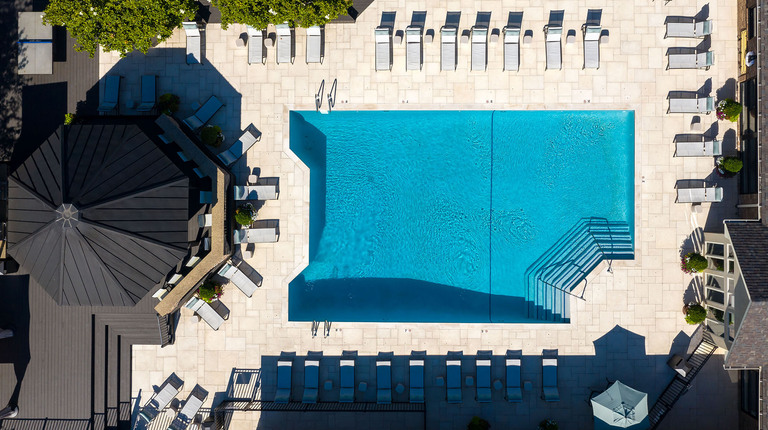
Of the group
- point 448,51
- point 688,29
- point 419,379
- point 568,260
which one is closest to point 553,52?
point 448,51

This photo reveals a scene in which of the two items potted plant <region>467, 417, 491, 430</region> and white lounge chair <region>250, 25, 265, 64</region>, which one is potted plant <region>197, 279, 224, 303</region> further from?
potted plant <region>467, 417, 491, 430</region>

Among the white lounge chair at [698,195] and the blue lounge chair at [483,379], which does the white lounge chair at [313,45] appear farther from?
the white lounge chair at [698,195]

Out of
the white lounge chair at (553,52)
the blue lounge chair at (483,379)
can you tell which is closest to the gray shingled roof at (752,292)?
the blue lounge chair at (483,379)

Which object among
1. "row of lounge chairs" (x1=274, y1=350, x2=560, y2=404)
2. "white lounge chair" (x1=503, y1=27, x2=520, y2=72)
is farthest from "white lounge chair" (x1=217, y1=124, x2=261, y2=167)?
"white lounge chair" (x1=503, y1=27, x2=520, y2=72)

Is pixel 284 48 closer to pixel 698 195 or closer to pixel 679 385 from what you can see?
pixel 698 195

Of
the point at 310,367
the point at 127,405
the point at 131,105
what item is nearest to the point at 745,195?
the point at 310,367
